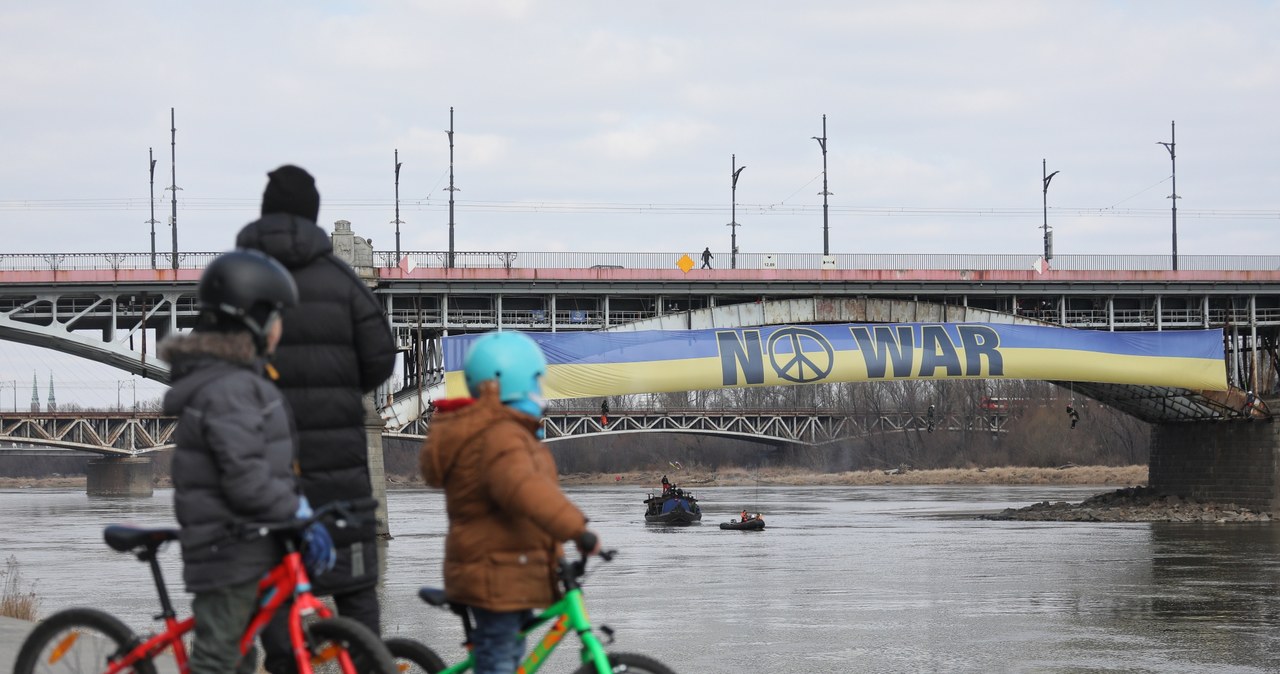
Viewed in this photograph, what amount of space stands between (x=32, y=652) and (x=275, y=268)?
6.43ft

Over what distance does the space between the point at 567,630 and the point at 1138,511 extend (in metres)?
55.6

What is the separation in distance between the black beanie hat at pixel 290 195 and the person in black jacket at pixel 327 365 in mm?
24

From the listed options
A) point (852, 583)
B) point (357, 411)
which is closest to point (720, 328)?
point (852, 583)

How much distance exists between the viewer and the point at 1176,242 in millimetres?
64312

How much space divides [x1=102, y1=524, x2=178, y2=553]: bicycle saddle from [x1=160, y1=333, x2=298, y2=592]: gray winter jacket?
0.38 m

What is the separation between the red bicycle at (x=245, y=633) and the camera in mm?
5926

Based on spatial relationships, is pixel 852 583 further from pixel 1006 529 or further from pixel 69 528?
pixel 69 528

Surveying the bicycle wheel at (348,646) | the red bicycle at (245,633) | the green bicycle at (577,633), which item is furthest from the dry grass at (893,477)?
the bicycle wheel at (348,646)

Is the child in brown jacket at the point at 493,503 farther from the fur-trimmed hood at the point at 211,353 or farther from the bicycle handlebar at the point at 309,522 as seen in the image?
the fur-trimmed hood at the point at 211,353

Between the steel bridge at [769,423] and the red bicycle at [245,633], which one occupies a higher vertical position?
the red bicycle at [245,633]

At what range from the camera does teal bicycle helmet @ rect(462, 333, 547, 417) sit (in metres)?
6.05

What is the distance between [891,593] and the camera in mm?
26750

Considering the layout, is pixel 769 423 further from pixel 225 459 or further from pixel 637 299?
pixel 225 459

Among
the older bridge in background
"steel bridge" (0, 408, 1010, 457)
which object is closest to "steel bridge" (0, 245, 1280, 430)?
the older bridge in background
